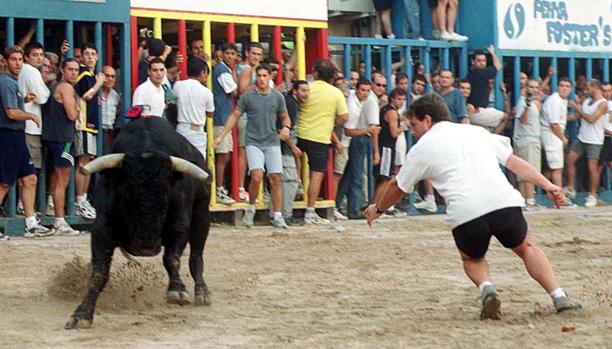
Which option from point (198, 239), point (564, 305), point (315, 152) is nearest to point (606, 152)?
point (315, 152)

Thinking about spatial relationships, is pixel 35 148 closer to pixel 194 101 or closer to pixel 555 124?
pixel 194 101

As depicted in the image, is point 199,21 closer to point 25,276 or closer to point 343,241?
point 343,241

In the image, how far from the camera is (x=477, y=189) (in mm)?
7652

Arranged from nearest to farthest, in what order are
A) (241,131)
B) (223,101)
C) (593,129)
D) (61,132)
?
(61,132) < (223,101) < (241,131) < (593,129)

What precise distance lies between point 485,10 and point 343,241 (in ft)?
22.1

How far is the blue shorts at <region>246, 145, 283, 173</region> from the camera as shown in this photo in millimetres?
14797

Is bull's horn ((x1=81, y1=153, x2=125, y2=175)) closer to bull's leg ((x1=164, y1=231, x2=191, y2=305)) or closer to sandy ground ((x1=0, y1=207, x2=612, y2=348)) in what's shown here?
bull's leg ((x1=164, y1=231, x2=191, y2=305))

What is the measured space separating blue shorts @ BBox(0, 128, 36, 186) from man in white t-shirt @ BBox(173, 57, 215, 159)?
196 centimetres

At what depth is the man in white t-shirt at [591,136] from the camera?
1920 centimetres

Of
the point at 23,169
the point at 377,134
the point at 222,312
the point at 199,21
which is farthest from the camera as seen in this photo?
the point at 377,134

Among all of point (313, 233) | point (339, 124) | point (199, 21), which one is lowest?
point (313, 233)

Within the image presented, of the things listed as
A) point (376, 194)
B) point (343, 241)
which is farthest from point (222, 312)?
point (376, 194)

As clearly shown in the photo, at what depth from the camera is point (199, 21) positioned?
50.0 ft

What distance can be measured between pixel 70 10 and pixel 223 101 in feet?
6.94
